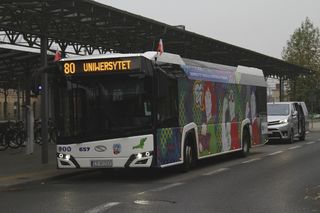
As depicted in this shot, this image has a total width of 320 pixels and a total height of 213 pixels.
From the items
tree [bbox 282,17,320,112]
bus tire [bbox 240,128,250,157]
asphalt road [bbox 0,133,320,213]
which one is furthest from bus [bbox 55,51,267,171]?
tree [bbox 282,17,320,112]

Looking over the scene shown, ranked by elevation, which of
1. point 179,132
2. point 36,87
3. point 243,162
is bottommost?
point 243,162

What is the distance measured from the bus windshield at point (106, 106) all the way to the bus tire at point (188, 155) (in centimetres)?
211

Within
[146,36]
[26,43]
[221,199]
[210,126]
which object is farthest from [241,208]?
[146,36]

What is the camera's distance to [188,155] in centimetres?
1539

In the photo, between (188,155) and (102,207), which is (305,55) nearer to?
(188,155)

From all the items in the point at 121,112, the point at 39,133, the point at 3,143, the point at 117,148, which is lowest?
the point at 3,143

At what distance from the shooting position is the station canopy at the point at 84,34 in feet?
57.6

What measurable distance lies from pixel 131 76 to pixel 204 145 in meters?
3.84

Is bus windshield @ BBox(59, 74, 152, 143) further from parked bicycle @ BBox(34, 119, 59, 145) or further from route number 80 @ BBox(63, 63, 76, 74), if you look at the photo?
parked bicycle @ BBox(34, 119, 59, 145)

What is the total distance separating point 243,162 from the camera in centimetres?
1839

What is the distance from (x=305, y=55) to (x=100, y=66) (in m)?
53.1

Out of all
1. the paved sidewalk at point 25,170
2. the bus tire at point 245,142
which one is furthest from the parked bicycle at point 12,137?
the bus tire at point 245,142

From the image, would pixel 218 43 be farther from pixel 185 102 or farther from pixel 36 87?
pixel 36 87

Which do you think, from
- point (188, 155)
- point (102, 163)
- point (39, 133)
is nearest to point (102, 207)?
point (102, 163)
